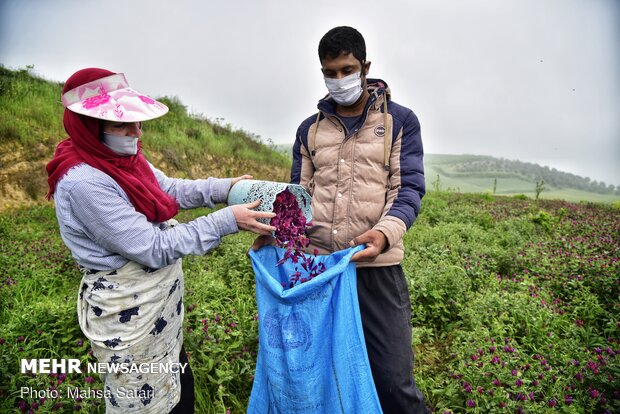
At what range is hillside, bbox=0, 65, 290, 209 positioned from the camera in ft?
22.9

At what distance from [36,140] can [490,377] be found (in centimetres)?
819

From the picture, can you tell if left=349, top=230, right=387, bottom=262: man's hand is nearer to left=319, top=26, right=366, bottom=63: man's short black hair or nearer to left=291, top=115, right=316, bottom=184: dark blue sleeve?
left=291, top=115, right=316, bottom=184: dark blue sleeve

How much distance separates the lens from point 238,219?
1.76 meters

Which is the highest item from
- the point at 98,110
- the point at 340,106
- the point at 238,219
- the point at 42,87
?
the point at 42,87

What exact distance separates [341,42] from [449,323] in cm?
266

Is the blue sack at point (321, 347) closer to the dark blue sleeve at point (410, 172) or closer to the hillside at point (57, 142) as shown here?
the dark blue sleeve at point (410, 172)

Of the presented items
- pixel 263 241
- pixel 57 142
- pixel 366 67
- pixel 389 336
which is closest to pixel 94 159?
pixel 263 241

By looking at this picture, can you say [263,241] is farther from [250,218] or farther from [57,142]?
[57,142]

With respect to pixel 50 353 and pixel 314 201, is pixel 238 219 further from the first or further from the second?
pixel 50 353

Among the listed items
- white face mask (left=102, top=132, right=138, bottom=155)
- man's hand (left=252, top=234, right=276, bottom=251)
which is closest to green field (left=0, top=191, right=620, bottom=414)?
man's hand (left=252, top=234, right=276, bottom=251)

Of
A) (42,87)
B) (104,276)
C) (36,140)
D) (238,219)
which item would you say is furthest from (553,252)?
(42,87)

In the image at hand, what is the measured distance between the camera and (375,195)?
6.13ft

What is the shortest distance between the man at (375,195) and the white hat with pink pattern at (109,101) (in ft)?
2.82

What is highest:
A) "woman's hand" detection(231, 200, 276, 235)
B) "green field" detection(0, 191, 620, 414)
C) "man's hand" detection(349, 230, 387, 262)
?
"woman's hand" detection(231, 200, 276, 235)
